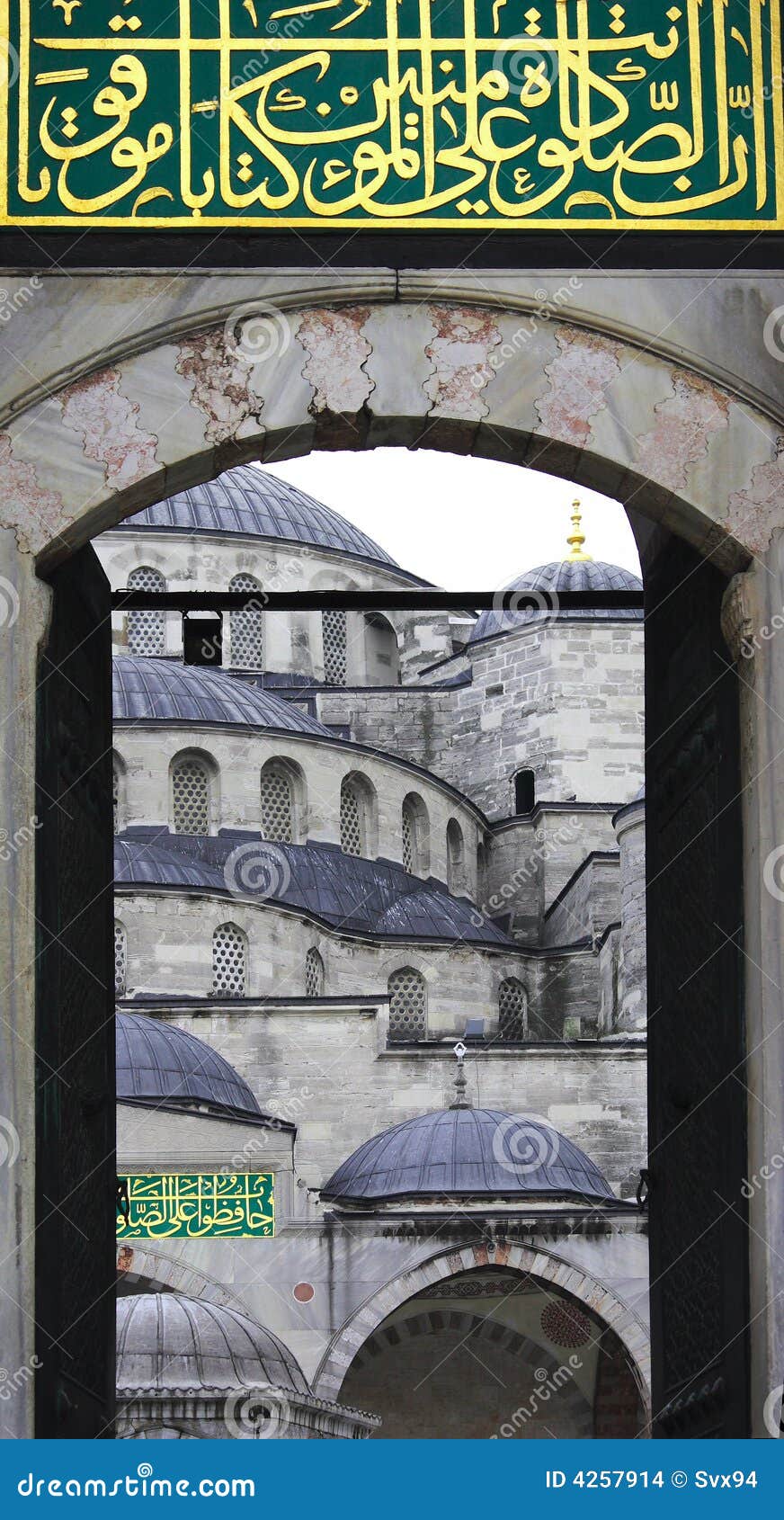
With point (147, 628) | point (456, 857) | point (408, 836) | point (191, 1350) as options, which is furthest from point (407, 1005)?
point (191, 1350)

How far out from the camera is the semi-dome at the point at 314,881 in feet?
147

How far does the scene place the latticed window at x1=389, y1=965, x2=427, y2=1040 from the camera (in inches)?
Answer: 1832

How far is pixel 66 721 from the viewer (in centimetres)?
672

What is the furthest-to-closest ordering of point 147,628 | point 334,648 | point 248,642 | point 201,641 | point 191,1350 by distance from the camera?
point 334,648 → point 248,642 → point 147,628 → point 191,1350 → point 201,641

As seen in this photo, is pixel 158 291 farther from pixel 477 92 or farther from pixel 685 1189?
pixel 685 1189

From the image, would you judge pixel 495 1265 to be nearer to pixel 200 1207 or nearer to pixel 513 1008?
pixel 200 1207

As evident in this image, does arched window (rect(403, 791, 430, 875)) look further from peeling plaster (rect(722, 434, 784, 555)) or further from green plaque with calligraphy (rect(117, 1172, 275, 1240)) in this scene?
peeling plaster (rect(722, 434, 784, 555))

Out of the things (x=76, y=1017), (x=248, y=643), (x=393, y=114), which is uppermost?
(x=248, y=643)

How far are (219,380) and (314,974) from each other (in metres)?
39.0

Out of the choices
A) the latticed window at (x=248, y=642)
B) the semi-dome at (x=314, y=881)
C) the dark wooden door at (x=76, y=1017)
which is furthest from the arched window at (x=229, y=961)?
the dark wooden door at (x=76, y=1017)

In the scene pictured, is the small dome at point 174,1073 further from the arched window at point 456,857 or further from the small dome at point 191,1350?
the arched window at point 456,857

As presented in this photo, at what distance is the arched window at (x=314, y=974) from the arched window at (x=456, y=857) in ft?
26.3

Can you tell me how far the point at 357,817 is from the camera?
4969cm

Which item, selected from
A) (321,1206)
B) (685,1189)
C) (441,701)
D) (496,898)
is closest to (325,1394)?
(321,1206)
